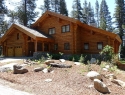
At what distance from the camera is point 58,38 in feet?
74.4

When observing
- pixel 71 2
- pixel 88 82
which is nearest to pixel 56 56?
pixel 88 82

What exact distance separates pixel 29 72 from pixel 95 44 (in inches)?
444

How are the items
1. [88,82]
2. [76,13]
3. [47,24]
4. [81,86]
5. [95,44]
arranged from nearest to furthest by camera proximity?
[81,86]
[88,82]
[95,44]
[47,24]
[76,13]

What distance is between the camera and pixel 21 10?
1398 inches

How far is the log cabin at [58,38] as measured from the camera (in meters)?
20.1

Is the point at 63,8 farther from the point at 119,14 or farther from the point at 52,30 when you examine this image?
the point at 52,30

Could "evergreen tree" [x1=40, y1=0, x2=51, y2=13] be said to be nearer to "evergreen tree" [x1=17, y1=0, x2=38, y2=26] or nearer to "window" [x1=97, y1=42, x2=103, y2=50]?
"evergreen tree" [x1=17, y1=0, x2=38, y2=26]

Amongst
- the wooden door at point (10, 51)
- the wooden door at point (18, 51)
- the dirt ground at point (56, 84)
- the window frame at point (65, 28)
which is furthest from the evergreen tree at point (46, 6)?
the dirt ground at point (56, 84)

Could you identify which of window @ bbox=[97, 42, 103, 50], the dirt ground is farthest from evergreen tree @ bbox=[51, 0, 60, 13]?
the dirt ground

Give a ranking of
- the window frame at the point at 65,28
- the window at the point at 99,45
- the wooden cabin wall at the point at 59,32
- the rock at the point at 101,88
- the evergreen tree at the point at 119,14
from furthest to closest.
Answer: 1. the evergreen tree at the point at 119,14
2. the window frame at the point at 65,28
3. the wooden cabin wall at the point at 59,32
4. the window at the point at 99,45
5. the rock at the point at 101,88

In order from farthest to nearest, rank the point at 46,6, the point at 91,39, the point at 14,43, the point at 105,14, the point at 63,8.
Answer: the point at 105,14, the point at 46,6, the point at 63,8, the point at 14,43, the point at 91,39

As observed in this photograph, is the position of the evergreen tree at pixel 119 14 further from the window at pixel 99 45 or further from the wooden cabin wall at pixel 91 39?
the window at pixel 99 45

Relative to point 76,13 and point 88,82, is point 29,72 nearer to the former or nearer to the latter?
point 88,82

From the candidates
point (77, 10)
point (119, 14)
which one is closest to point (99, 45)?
point (119, 14)
